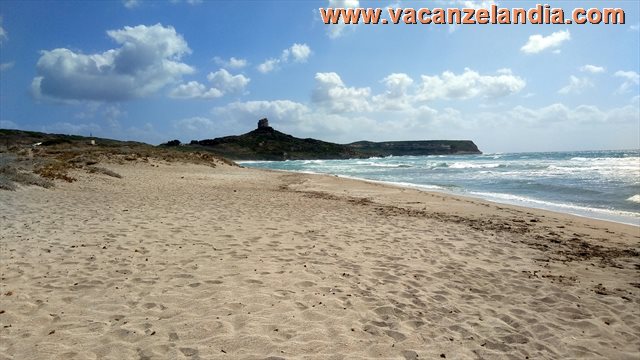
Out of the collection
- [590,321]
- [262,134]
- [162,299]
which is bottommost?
[590,321]

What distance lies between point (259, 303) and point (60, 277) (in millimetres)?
3153

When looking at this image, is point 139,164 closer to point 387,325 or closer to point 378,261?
point 378,261

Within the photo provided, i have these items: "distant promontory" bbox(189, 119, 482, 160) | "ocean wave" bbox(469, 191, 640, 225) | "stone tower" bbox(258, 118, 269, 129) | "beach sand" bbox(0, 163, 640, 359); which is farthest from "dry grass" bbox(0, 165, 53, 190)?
"stone tower" bbox(258, 118, 269, 129)

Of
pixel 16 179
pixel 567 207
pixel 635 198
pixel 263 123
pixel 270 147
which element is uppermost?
pixel 263 123

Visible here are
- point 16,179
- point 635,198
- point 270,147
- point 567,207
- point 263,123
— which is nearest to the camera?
point 16,179

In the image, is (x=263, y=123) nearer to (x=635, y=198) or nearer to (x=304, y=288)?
(x=635, y=198)

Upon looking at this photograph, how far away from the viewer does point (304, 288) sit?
5.77 metres

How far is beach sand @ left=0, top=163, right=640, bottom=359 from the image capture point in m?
4.28

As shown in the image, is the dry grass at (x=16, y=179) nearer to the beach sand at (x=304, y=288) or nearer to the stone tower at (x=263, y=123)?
the beach sand at (x=304, y=288)

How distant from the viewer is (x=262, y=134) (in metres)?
134

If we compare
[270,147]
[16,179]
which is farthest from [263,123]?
[16,179]

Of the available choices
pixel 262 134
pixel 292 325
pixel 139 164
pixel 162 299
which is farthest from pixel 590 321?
pixel 262 134

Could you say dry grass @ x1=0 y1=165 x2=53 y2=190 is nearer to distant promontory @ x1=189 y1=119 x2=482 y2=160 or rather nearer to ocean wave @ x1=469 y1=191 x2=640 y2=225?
ocean wave @ x1=469 y1=191 x2=640 y2=225

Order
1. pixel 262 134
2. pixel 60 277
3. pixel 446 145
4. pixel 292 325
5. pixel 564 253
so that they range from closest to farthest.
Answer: pixel 292 325, pixel 60 277, pixel 564 253, pixel 262 134, pixel 446 145
